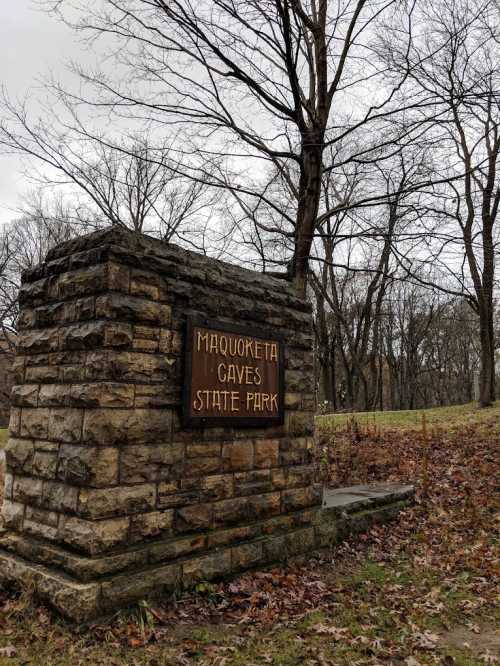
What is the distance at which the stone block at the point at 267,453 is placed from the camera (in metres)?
4.89

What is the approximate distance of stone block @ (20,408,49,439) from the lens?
409cm

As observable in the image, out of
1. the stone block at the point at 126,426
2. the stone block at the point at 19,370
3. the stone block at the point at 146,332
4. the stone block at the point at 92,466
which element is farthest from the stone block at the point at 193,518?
the stone block at the point at 19,370

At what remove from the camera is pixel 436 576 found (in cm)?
490

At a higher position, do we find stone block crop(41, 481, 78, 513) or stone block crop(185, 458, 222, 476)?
stone block crop(185, 458, 222, 476)

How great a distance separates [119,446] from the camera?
374 cm

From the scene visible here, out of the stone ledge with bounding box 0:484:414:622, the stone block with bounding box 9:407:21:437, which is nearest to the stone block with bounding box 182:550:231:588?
the stone ledge with bounding box 0:484:414:622

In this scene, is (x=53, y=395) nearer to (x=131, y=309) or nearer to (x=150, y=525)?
(x=131, y=309)

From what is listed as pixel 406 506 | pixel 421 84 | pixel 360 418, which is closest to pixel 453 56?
pixel 421 84

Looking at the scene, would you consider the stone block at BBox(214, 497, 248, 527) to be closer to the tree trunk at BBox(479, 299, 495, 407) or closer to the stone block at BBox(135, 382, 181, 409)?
the stone block at BBox(135, 382, 181, 409)

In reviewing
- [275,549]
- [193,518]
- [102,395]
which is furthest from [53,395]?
[275,549]

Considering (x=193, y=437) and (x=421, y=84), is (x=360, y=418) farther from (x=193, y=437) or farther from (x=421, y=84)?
(x=193, y=437)

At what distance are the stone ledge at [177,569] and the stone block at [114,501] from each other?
407 millimetres

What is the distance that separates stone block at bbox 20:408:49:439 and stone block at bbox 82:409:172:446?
0.56m

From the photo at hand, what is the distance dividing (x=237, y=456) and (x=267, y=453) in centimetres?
44
